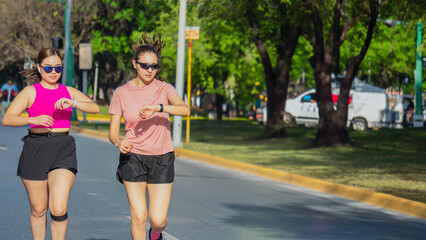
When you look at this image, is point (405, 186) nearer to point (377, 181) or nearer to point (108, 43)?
point (377, 181)

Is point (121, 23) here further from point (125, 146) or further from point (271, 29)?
point (125, 146)

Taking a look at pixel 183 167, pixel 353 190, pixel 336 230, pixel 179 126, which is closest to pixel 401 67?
pixel 179 126

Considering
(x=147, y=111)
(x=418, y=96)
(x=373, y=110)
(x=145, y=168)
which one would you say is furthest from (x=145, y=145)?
(x=373, y=110)

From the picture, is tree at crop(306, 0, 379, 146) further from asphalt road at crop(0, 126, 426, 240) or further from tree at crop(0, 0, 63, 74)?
tree at crop(0, 0, 63, 74)

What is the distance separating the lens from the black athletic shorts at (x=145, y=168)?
5.99 meters

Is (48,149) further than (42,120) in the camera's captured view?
Yes

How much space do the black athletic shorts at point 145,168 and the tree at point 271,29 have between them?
1725cm

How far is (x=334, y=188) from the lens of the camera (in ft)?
42.0

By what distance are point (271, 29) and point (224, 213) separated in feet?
55.2

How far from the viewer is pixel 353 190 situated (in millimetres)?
12250

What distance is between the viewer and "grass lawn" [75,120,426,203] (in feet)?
44.2

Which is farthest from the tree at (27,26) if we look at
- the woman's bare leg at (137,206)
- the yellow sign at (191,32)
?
the woman's bare leg at (137,206)

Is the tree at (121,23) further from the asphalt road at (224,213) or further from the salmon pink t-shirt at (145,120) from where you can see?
the salmon pink t-shirt at (145,120)

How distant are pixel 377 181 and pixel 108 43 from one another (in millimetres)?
35446
